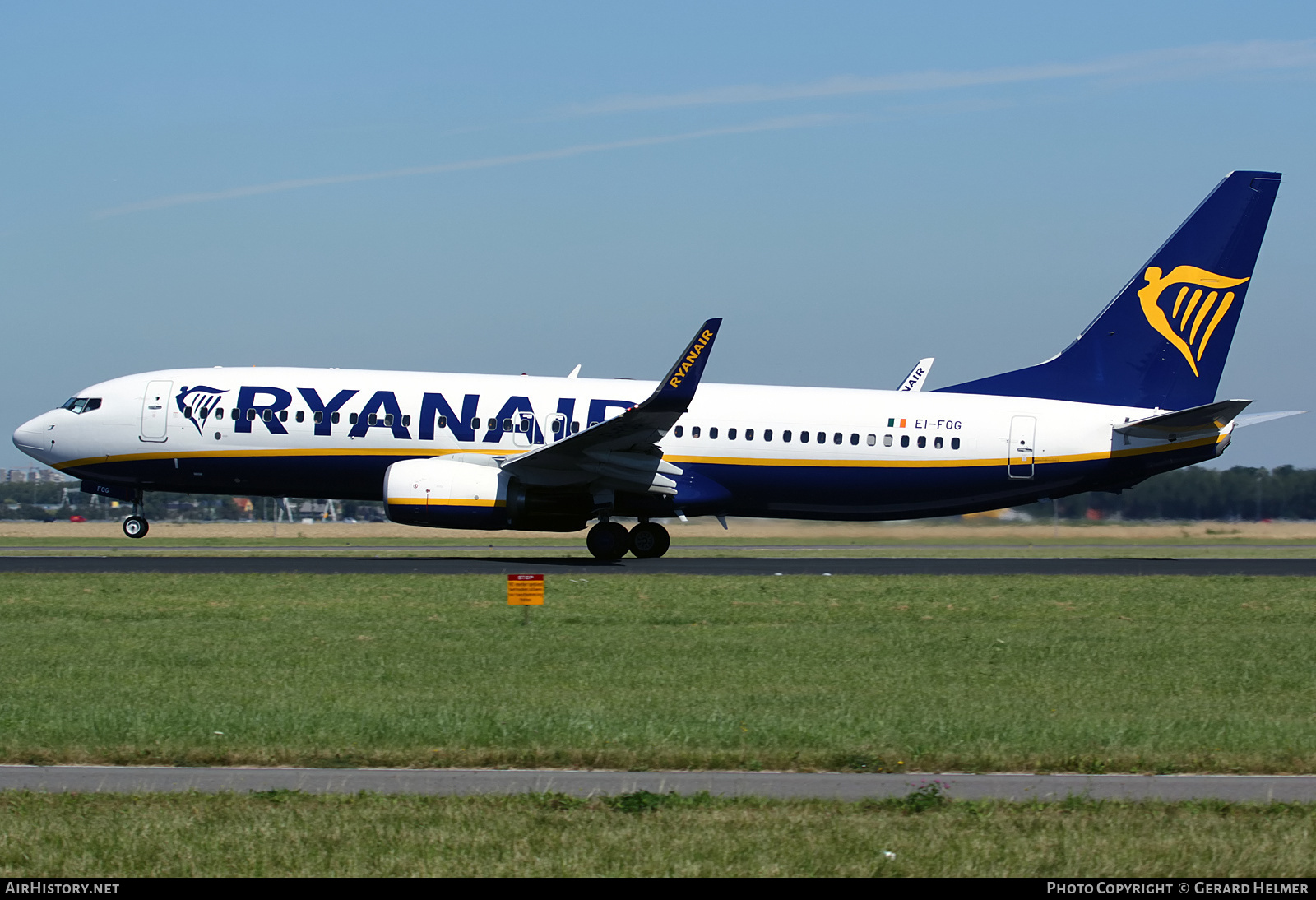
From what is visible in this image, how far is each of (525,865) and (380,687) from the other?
6781 millimetres

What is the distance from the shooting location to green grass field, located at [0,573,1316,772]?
34.8ft

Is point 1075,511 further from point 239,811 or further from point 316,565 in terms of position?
point 239,811

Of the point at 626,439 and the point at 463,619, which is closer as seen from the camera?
the point at 463,619

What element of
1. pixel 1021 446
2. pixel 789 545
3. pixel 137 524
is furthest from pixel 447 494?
pixel 789 545

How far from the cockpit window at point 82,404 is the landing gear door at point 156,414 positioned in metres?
1.40

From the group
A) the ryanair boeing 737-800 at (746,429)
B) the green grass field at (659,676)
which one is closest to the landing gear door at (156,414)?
the ryanair boeing 737-800 at (746,429)

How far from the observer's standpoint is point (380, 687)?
1374 centimetres

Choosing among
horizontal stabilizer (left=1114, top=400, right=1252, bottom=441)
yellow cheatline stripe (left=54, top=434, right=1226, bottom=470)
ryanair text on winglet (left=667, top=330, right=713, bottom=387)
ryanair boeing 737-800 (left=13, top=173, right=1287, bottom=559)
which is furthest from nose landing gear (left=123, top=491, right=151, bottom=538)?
horizontal stabilizer (left=1114, top=400, right=1252, bottom=441)

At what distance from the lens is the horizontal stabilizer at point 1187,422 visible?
2938cm

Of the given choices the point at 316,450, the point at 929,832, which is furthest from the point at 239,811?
the point at 316,450

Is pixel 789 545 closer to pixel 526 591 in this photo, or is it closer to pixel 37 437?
pixel 37 437

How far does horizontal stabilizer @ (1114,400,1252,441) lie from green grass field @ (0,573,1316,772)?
6.18 m

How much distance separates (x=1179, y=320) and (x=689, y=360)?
Result: 12.9 meters

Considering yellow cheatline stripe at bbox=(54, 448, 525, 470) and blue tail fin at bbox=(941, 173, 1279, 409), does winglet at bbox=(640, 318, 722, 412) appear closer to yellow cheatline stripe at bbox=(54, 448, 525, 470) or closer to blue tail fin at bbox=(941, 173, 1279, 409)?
yellow cheatline stripe at bbox=(54, 448, 525, 470)
